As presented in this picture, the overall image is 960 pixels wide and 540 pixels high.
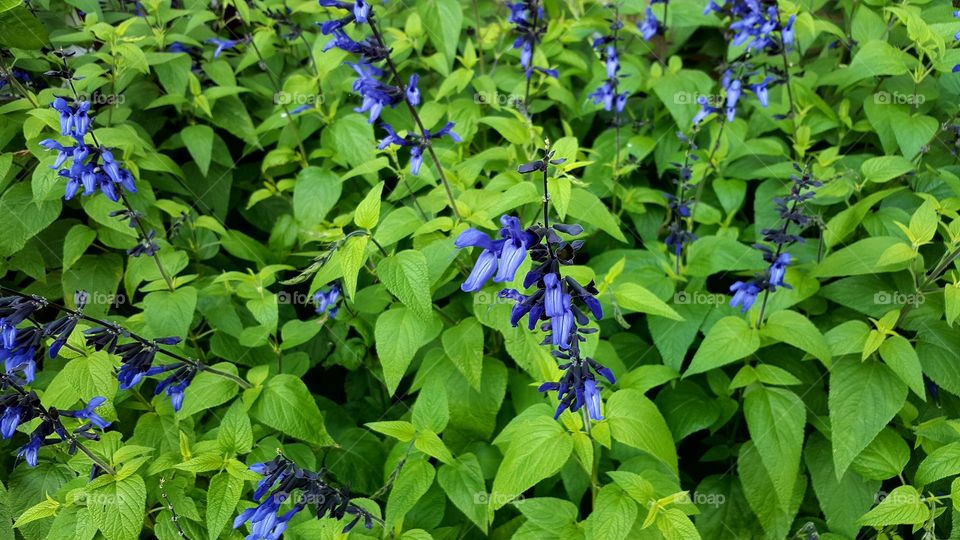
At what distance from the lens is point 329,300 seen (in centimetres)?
358

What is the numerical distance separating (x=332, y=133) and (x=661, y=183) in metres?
2.40

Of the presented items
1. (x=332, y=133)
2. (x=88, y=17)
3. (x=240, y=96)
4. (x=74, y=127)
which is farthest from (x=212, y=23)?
(x=74, y=127)

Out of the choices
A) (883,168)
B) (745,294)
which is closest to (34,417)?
(745,294)

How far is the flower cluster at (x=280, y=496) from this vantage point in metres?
2.65

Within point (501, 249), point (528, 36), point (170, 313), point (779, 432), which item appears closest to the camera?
point (501, 249)

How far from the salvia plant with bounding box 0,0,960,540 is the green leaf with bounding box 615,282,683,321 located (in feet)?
0.07

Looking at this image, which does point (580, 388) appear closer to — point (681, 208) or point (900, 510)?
point (900, 510)

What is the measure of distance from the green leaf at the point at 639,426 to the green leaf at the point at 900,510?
84cm

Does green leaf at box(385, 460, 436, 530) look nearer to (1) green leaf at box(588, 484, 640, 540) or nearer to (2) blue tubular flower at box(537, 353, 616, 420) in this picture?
(1) green leaf at box(588, 484, 640, 540)

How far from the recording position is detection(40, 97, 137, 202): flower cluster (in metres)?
3.15

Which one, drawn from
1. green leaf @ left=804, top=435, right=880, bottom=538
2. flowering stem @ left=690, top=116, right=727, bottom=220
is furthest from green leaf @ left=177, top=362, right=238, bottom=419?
green leaf @ left=804, top=435, right=880, bottom=538

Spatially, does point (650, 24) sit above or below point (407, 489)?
above

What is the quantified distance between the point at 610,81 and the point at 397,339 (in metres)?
2.33

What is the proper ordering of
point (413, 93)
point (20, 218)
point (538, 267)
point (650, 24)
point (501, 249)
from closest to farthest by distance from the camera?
point (501, 249), point (538, 267), point (413, 93), point (20, 218), point (650, 24)
